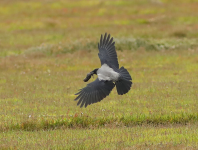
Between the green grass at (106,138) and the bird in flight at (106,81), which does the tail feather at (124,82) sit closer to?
the bird in flight at (106,81)

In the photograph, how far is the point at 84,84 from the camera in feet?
66.2

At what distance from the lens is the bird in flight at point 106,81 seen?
Answer: 11867mm

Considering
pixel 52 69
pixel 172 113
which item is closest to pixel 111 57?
pixel 172 113

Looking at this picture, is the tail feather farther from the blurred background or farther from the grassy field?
the blurred background

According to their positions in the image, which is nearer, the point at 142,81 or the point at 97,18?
the point at 142,81

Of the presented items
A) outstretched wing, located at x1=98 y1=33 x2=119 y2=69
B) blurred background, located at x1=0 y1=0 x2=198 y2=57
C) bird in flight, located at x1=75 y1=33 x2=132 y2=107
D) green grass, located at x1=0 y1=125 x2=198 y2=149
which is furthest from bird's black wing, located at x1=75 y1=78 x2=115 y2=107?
blurred background, located at x1=0 y1=0 x2=198 y2=57

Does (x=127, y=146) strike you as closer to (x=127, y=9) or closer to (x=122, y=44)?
(x=122, y=44)

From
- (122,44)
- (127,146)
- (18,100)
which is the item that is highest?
(122,44)

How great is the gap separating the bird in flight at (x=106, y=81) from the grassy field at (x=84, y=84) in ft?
3.78

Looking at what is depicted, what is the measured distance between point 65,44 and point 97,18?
1712 cm

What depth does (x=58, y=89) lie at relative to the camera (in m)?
18.9

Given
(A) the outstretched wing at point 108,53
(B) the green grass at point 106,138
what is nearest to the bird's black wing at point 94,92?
(B) the green grass at point 106,138

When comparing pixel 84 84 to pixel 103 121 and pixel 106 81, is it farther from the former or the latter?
pixel 106 81

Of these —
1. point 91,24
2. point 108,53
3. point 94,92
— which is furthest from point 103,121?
point 91,24
